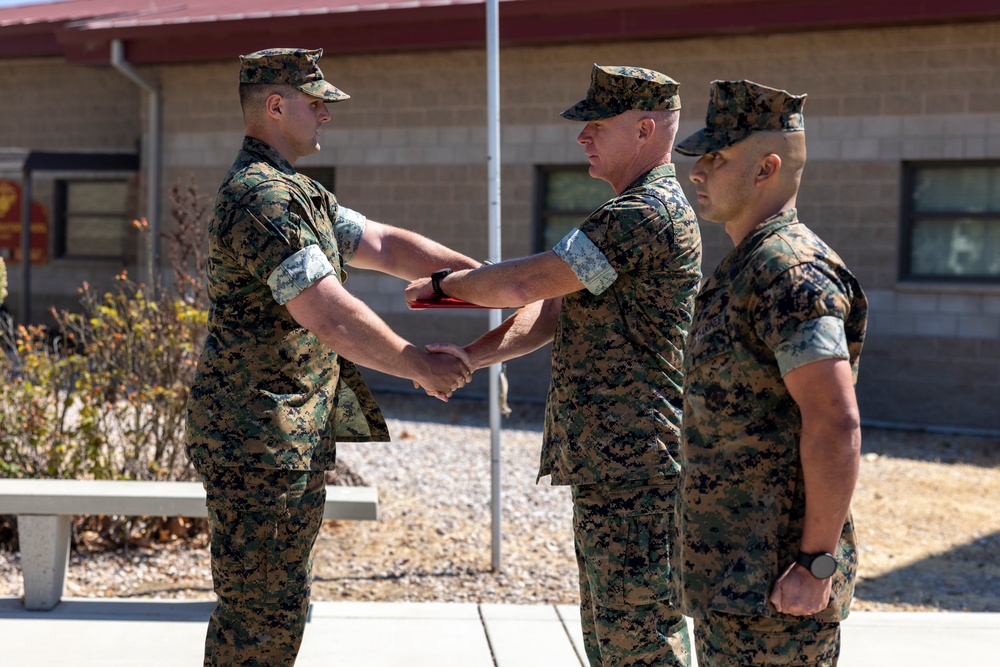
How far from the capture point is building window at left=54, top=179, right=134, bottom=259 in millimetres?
16484

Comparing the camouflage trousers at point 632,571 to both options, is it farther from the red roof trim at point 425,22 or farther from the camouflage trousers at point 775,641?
the red roof trim at point 425,22

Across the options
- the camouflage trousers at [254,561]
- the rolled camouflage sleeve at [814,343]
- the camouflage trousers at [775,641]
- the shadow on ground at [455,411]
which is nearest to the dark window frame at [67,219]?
the shadow on ground at [455,411]

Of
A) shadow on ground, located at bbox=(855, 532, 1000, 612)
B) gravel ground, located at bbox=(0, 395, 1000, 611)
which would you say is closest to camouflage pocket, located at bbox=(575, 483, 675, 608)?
gravel ground, located at bbox=(0, 395, 1000, 611)

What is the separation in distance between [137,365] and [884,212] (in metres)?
7.42

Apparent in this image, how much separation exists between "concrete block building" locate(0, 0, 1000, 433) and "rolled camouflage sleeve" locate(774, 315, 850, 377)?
8.63 m

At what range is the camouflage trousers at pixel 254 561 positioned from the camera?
3.31 metres

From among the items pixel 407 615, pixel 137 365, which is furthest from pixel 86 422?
pixel 407 615

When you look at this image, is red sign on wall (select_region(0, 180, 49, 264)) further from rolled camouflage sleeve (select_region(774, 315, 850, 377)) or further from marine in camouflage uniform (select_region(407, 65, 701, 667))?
rolled camouflage sleeve (select_region(774, 315, 850, 377))

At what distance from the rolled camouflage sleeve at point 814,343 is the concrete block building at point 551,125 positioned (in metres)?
8.63

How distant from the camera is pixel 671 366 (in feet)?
11.2

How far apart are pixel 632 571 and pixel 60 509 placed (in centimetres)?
283

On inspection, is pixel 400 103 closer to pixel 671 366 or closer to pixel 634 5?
pixel 634 5

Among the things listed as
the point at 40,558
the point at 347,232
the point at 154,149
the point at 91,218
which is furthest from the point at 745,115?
the point at 91,218

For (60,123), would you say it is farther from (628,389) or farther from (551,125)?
(628,389)
